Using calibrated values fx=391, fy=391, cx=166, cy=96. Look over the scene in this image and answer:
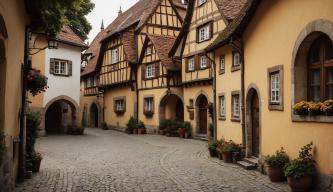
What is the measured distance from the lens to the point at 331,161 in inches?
319

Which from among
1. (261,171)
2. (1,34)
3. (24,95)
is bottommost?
(261,171)

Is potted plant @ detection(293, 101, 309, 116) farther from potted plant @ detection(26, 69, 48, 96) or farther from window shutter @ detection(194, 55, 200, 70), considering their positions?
window shutter @ detection(194, 55, 200, 70)

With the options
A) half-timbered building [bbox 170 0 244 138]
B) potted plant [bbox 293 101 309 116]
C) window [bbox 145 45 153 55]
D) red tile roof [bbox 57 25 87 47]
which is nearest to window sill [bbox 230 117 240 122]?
half-timbered building [bbox 170 0 244 138]

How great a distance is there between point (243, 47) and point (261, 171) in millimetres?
4587

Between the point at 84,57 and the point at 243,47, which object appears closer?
the point at 243,47

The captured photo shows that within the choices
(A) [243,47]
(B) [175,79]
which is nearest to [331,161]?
(A) [243,47]

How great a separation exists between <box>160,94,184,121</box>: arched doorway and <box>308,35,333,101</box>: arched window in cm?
1770

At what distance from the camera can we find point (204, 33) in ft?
74.5

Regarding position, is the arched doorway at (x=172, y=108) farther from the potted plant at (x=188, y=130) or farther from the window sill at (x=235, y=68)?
the window sill at (x=235, y=68)

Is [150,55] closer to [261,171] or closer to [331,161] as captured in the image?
[261,171]

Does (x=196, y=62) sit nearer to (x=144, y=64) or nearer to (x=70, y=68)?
(x=144, y=64)

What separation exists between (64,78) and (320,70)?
1991cm

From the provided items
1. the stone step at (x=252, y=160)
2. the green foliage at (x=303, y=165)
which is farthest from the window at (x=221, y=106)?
the green foliage at (x=303, y=165)

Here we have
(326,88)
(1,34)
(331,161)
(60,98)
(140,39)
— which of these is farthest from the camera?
(140,39)
